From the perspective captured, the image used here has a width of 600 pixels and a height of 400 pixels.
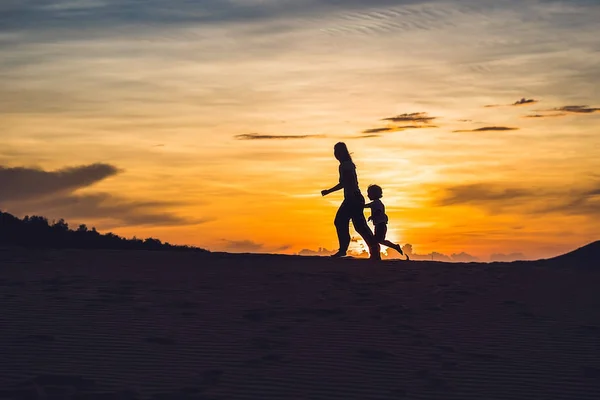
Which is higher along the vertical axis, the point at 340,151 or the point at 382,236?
the point at 340,151

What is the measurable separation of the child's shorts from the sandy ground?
879mm

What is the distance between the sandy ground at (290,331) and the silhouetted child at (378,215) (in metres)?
0.84

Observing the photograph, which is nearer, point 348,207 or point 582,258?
point 348,207

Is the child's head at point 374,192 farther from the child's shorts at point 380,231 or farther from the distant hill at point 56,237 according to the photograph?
the distant hill at point 56,237

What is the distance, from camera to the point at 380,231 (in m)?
18.0

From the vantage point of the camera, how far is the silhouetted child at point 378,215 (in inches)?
707

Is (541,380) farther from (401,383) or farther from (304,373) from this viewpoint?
(304,373)

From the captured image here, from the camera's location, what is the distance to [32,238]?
26094 millimetres


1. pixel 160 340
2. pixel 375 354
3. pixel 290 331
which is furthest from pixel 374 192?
pixel 160 340

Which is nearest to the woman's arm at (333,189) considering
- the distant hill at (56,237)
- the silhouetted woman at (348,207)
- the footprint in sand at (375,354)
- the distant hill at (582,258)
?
the silhouetted woman at (348,207)

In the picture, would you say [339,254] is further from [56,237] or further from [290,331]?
[56,237]

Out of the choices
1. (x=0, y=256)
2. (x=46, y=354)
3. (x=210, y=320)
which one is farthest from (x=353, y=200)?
(x=46, y=354)

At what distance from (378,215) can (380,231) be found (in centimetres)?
32

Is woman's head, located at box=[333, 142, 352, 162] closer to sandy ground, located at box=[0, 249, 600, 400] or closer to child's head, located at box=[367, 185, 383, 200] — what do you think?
child's head, located at box=[367, 185, 383, 200]
